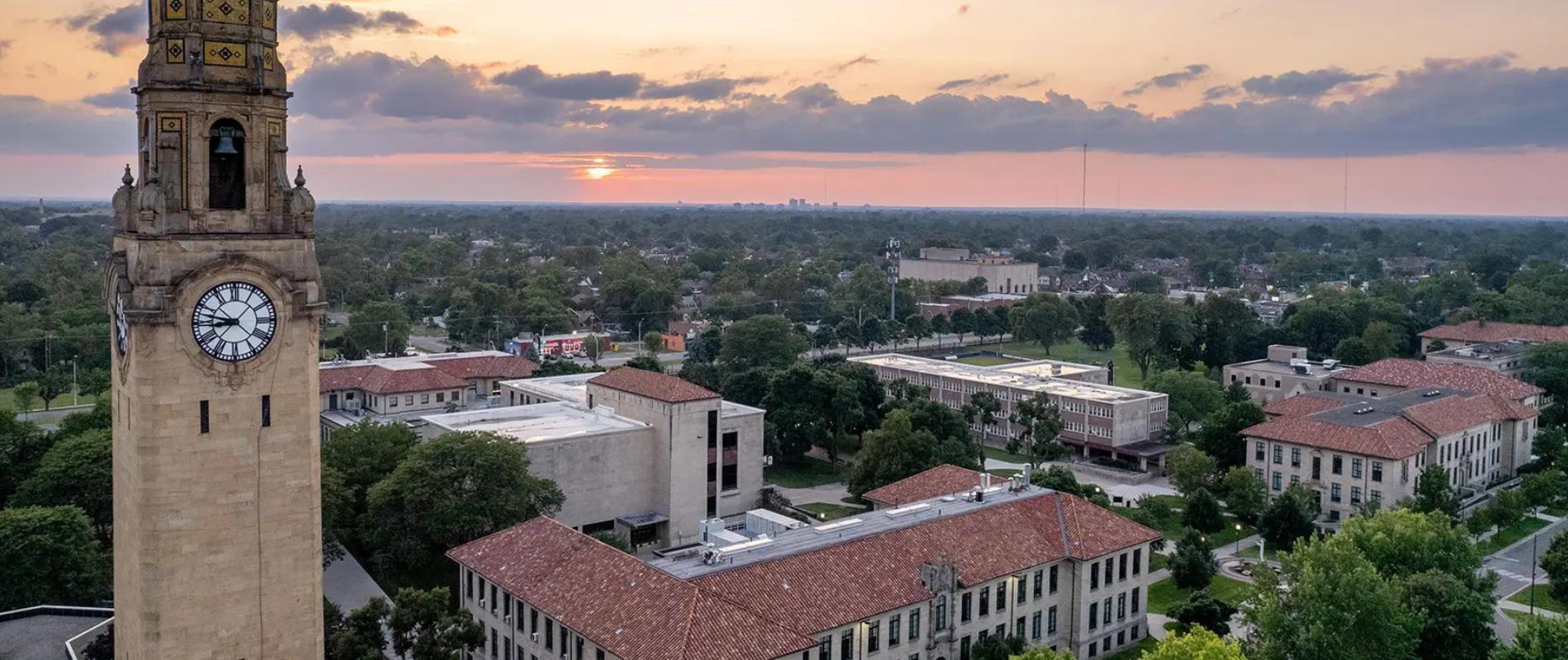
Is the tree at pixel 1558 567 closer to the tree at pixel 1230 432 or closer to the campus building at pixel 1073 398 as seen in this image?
the tree at pixel 1230 432

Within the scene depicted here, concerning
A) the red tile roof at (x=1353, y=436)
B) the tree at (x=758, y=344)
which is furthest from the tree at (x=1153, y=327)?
the red tile roof at (x=1353, y=436)

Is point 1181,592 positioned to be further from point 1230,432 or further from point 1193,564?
point 1230,432

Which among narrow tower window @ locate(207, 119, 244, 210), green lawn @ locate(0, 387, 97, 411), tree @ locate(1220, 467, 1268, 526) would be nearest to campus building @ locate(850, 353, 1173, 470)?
tree @ locate(1220, 467, 1268, 526)

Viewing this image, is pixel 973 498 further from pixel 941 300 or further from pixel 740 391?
pixel 941 300

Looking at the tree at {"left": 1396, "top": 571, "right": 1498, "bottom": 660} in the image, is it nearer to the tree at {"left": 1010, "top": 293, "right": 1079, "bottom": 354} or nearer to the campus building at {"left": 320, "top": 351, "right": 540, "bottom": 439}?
the campus building at {"left": 320, "top": 351, "right": 540, "bottom": 439}

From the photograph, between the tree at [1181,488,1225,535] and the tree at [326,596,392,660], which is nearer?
the tree at [326,596,392,660]

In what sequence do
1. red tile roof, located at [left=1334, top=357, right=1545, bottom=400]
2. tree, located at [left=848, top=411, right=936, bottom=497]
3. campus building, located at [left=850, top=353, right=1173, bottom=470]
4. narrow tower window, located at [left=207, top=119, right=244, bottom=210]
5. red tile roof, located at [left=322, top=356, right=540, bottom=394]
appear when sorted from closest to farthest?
narrow tower window, located at [left=207, top=119, right=244, bottom=210]
tree, located at [left=848, top=411, right=936, bottom=497]
red tile roof, located at [left=322, top=356, right=540, bottom=394]
campus building, located at [left=850, top=353, right=1173, bottom=470]
red tile roof, located at [left=1334, top=357, right=1545, bottom=400]

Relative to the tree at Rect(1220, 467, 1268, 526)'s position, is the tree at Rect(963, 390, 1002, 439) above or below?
above
